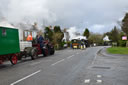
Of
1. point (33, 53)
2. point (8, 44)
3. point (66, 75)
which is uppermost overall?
point (8, 44)

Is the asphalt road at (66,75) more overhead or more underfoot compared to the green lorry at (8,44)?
more underfoot

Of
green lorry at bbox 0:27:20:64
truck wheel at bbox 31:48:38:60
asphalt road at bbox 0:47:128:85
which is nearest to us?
asphalt road at bbox 0:47:128:85

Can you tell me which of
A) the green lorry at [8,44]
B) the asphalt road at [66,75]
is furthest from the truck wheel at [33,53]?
the asphalt road at [66,75]

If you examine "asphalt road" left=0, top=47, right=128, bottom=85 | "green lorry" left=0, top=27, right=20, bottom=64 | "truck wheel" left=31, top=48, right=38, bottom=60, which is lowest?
"asphalt road" left=0, top=47, right=128, bottom=85

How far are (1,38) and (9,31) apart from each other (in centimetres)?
108

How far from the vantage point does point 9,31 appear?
12383 millimetres

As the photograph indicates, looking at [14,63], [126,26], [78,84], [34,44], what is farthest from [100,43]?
[78,84]

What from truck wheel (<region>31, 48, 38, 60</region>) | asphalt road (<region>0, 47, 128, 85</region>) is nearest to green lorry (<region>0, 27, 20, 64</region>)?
asphalt road (<region>0, 47, 128, 85</region>)

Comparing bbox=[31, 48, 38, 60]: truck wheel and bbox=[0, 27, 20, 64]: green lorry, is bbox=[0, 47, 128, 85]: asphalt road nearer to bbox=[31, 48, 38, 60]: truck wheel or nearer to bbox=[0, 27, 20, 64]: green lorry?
bbox=[0, 27, 20, 64]: green lorry

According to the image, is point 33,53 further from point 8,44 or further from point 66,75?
point 66,75

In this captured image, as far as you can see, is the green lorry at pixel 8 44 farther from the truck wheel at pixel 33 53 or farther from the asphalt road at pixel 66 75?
the truck wheel at pixel 33 53

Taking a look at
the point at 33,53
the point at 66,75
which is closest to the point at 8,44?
the point at 33,53

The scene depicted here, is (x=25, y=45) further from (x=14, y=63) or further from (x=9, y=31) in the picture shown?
(x=9, y=31)

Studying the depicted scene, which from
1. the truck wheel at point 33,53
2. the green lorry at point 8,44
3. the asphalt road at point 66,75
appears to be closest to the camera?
the asphalt road at point 66,75
